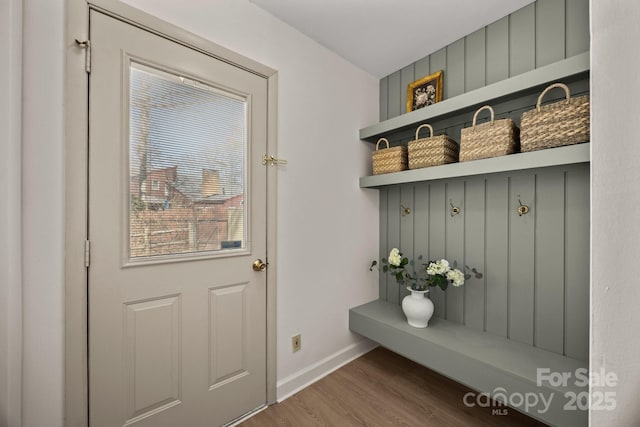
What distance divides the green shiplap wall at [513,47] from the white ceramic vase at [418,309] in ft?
4.88

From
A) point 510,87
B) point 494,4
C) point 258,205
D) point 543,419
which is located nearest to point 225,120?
point 258,205

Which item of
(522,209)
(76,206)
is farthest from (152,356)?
(522,209)

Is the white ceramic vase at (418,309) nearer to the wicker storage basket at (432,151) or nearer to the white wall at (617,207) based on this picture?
the wicker storage basket at (432,151)

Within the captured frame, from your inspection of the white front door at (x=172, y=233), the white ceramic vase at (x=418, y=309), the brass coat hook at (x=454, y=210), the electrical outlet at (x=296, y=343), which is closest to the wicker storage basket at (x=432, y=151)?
the brass coat hook at (x=454, y=210)

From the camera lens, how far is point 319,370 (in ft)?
6.43

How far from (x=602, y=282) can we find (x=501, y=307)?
132 centimetres

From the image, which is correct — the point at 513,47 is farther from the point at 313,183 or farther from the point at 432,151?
the point at 313,183

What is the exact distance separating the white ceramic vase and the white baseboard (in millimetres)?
617

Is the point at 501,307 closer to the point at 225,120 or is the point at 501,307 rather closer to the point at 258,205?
the point at 258,205

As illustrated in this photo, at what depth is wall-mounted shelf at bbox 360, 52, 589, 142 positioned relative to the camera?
52.1 inches

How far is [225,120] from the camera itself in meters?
1.51

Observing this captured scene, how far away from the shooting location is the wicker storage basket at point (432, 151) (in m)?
1.79

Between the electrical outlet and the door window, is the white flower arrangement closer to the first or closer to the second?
the electrical outlet

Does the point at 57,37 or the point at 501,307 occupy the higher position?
the point at 57,37
